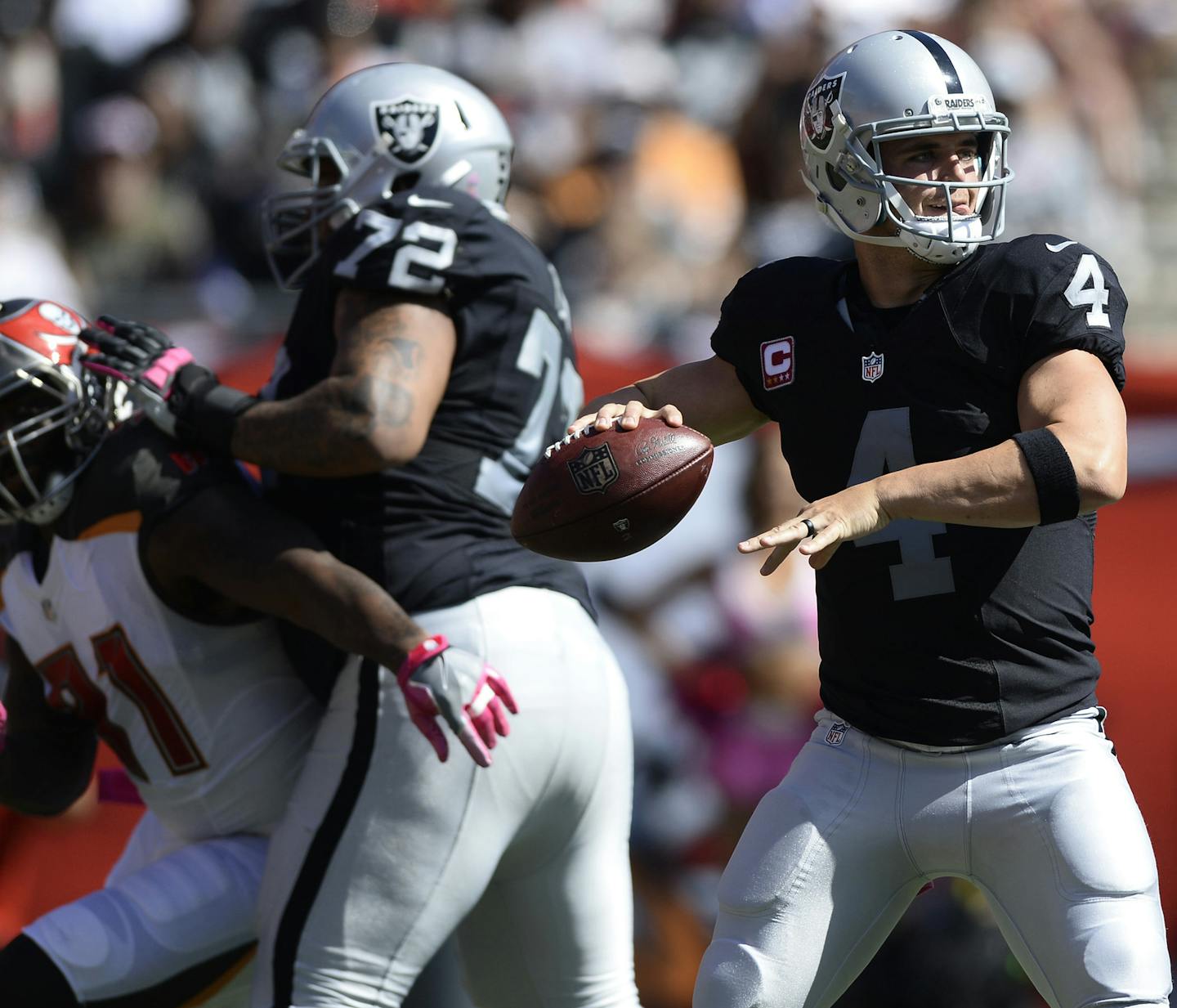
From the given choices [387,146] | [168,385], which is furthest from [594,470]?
[387,146]

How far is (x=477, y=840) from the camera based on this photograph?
9.43 ft

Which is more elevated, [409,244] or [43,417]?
[409,244]

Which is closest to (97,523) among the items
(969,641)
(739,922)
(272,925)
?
(272,925)

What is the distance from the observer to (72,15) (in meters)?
7.77

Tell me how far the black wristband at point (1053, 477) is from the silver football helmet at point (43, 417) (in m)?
1.75

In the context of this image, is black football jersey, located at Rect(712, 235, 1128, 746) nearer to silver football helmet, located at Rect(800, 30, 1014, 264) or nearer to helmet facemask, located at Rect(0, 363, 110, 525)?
silver football helmet, located at Rect(800, 30, 1014, 264)

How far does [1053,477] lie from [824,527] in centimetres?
32

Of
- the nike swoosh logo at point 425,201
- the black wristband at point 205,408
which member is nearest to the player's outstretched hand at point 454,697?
the black wristband at point 205,408

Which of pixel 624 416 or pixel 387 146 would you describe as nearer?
pixel 624 416

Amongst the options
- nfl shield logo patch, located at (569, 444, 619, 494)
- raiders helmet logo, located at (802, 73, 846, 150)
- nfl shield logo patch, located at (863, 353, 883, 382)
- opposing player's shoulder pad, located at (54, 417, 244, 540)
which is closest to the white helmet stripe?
raiders helmet logo, located at (802, 73, 846, 150)

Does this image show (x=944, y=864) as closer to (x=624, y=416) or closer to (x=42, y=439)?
(x=624, y=416)

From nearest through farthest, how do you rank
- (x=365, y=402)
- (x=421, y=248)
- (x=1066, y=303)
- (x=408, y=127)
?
1. (x=1066, y=303)
2. (x=365, y=402)
3. (x=421, y=248)
4. (x=408, y=127)

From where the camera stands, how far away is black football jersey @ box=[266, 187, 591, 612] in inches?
116

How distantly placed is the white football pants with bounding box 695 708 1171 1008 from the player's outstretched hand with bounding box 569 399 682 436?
21.5 inches
